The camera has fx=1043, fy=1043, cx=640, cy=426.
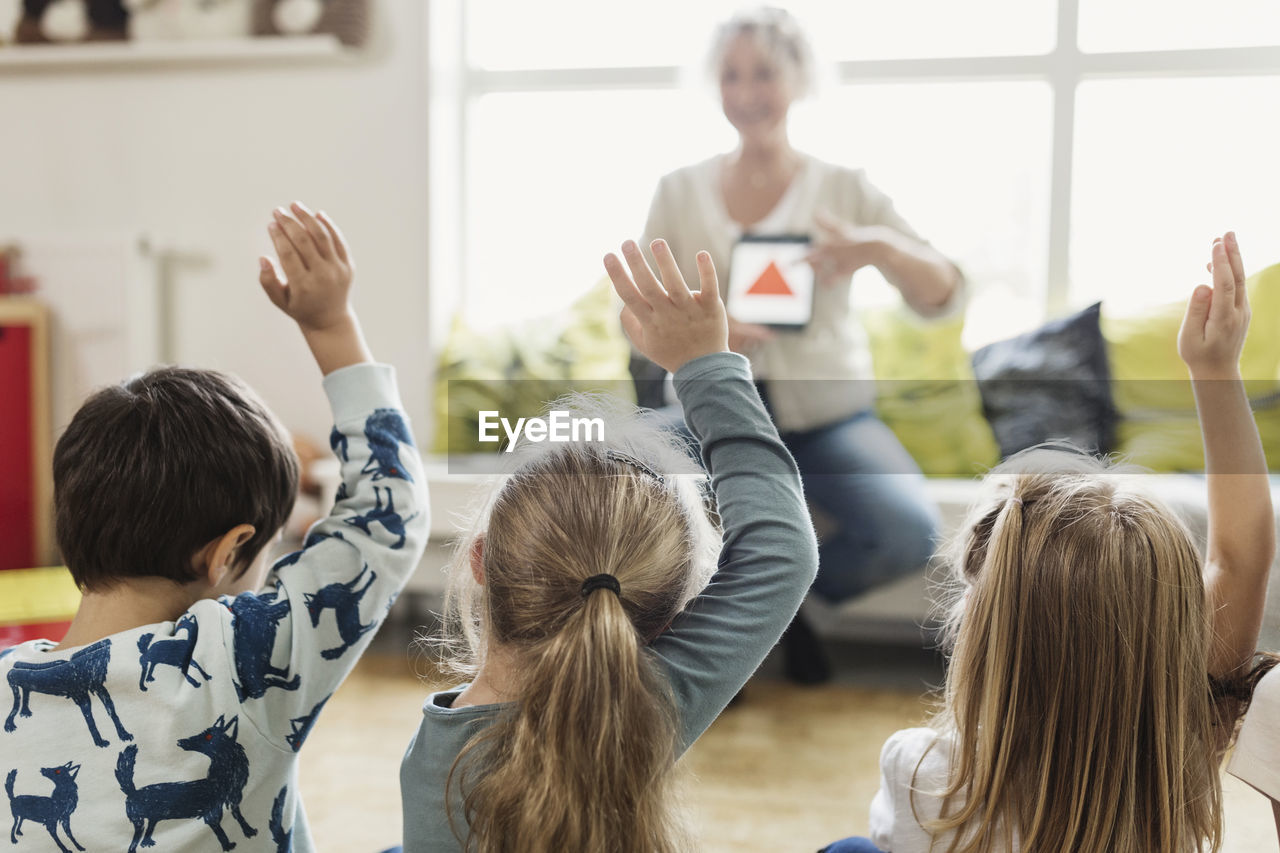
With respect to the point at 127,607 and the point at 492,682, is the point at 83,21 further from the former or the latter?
the point at 492,682

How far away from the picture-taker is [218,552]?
2.04 ft

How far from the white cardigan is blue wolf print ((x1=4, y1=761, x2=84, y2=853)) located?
0.85 metres

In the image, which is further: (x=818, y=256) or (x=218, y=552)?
(x=818, y=256)

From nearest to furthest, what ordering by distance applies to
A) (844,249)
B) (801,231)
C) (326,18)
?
(844,249), (801,231), (326,18)

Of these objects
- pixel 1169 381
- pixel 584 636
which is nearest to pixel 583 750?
pixel 584 636

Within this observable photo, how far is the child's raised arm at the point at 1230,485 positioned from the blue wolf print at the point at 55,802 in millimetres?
626

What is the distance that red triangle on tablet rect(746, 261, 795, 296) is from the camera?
1.33 metres

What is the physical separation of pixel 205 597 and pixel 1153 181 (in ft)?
5.46

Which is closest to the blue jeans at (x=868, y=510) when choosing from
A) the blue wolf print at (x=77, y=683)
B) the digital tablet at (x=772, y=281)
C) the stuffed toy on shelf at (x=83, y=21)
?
the digital tablet at (x=772, y=281)

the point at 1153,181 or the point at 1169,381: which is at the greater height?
the point at 1153,181

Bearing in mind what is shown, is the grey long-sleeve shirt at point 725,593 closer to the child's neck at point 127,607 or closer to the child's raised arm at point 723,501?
the child's raised arm at point 723,501

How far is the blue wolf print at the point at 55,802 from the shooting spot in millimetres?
549

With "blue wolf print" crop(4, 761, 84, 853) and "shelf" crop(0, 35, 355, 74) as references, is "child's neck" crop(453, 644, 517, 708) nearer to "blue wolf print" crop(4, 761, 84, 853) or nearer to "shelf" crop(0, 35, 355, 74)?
"blue wolf print" crop(4, 761, 84, 853)

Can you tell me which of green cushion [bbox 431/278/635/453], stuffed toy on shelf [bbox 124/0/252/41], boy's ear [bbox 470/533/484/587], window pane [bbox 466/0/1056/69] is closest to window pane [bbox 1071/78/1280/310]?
window pane [bbox 466/0/1056/69]
